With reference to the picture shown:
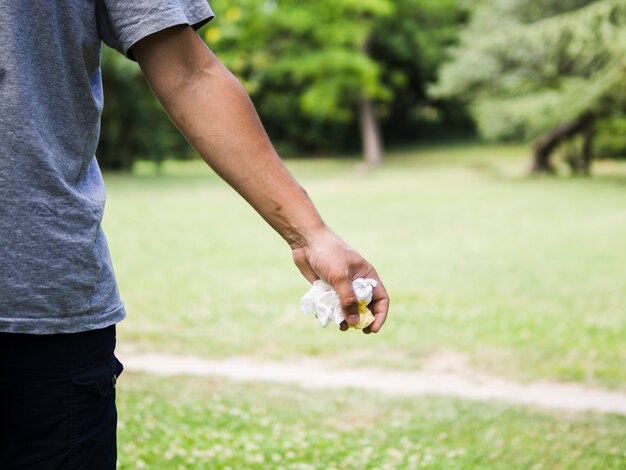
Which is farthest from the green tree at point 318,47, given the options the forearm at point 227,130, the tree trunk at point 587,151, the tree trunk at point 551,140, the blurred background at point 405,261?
the forearm at point 227,130

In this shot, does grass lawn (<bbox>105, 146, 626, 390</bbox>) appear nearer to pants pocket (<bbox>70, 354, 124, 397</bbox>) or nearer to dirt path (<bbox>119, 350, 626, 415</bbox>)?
dirt path (<bbox>119, 350, 626, 415</bbox>)

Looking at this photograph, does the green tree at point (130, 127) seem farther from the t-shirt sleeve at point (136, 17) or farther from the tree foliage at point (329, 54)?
the t-shirt sleeve at point (136, 17)

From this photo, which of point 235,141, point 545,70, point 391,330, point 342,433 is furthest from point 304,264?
point 545,70

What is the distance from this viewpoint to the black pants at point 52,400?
1.42 meters

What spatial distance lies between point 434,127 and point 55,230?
44.8 meters

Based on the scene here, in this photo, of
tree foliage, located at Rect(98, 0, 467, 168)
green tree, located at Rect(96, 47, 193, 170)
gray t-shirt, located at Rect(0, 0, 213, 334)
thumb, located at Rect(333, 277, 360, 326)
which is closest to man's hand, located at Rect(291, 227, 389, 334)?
thumb, located at Rect(333, 277, 360, 326)

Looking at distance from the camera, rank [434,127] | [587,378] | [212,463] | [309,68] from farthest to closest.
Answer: [434,127]
[309,68]
[587,378]
[212,463]

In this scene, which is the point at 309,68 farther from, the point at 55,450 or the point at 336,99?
the point at 55,450

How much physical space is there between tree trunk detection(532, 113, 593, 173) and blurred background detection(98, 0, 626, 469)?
65 millimetres

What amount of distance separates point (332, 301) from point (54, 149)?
0.56 metres

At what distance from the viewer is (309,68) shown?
104 feet

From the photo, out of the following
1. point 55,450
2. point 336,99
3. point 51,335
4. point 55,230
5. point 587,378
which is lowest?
point 587,378

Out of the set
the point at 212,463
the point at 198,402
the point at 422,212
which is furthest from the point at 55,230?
the point at 422,212

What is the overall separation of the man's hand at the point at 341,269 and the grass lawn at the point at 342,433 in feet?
9.27
